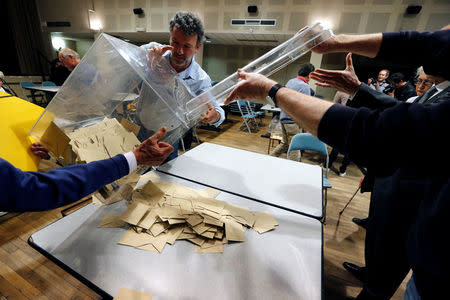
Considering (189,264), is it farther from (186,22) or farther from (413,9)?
(413,9)

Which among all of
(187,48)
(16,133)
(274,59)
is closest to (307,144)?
(274,59)

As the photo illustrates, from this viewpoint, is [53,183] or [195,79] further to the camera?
[195,79]

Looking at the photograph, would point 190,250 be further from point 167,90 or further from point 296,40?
point 296,40

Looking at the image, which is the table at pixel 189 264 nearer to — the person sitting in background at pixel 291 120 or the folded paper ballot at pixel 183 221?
the folded paper ballot at pixel 183 221

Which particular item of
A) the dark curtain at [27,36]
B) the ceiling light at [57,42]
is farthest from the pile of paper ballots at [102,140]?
the ceiling light at [57,42]

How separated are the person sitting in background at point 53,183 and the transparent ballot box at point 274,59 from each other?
516mm

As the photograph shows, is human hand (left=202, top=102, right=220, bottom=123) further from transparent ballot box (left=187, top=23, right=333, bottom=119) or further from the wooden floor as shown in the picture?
the wooden floor

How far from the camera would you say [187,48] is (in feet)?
4.61

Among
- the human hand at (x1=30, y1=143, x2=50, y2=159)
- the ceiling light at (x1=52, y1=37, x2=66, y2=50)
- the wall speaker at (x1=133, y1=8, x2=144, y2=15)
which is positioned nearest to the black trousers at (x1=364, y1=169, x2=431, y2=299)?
the human hand at (x1=30, y1=143, x2=50, y2=159)

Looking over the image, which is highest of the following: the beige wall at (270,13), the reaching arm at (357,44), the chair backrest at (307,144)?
the beige wall at (270,13)

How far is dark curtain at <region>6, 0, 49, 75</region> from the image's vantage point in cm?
740

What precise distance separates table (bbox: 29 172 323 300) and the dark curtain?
1042 centimetres

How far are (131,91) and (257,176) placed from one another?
2.97ft

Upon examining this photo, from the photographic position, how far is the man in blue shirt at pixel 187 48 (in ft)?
4.32
